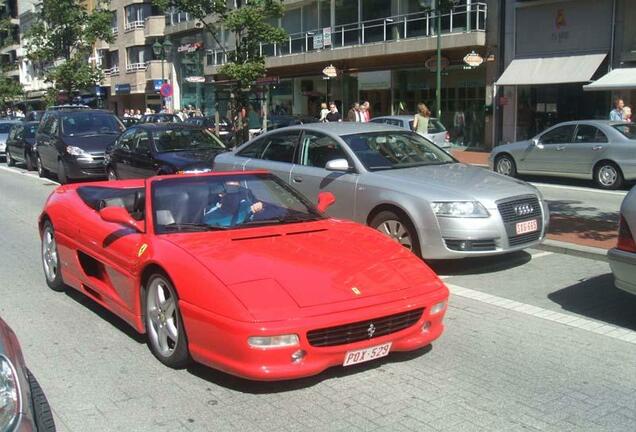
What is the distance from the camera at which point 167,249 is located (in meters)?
4.65

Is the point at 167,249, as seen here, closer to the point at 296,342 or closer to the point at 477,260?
the point at 296,342

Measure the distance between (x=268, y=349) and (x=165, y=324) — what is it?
109 centimetres

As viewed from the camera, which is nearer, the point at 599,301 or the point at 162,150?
the point at 599,301

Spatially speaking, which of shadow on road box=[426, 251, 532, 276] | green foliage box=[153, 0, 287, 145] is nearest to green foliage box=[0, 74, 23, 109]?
green foliage box=[153, 0, 287, 145]

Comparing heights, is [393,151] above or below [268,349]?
above

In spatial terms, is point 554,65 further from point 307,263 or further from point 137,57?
point 137,57

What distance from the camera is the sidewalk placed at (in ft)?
27.7

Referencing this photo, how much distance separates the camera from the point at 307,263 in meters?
4.43

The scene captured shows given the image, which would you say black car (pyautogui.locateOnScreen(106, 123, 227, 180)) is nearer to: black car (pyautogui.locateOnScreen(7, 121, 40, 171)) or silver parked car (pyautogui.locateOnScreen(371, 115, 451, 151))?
black car (pyautogui.locateOnScreen(7, 121, 40, 171))

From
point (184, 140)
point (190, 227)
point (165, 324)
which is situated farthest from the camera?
point (184, 140)

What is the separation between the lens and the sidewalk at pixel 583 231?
27.7 ft

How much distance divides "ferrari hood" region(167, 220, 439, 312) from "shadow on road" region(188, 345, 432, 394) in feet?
2.01

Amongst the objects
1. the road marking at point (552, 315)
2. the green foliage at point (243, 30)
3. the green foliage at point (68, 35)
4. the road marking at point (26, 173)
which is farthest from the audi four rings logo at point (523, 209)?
the green foliage at point (68, 35)

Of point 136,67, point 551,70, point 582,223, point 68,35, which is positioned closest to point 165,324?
point 582,223
